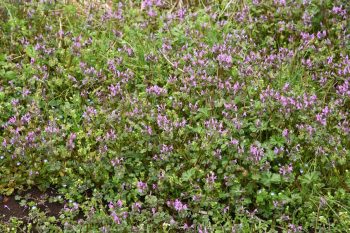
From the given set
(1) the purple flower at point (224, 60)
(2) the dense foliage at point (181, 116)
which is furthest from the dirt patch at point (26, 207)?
(1) the purple flower at point (224, 60)

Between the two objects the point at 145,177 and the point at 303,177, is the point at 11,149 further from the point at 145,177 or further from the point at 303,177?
the point at 303,177

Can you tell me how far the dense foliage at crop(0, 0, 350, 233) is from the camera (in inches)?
177

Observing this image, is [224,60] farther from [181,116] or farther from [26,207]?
[26,207]

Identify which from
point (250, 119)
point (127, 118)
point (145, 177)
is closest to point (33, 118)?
point (127, 118)

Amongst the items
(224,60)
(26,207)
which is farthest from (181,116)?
(26,207)

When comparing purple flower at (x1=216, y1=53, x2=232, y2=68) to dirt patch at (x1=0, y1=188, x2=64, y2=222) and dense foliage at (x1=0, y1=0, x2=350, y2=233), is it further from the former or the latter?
dirt patch at (x1=0, y1=188, x2=64, y2=222)

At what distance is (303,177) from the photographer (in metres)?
4.58

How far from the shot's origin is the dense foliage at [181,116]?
4492 millimetres

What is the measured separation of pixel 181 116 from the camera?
5.20m

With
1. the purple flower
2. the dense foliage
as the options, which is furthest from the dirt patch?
the purple flower

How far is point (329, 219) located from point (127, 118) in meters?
1.90

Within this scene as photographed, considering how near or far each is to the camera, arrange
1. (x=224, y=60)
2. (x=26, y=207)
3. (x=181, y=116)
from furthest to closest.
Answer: (x=224, y=60) < (x=181, y=116) < (x=26, y=207)

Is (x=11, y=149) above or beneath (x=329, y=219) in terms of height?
above

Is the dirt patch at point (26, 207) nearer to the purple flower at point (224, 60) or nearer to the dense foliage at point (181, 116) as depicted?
the dense foliage at point (181, 116)
